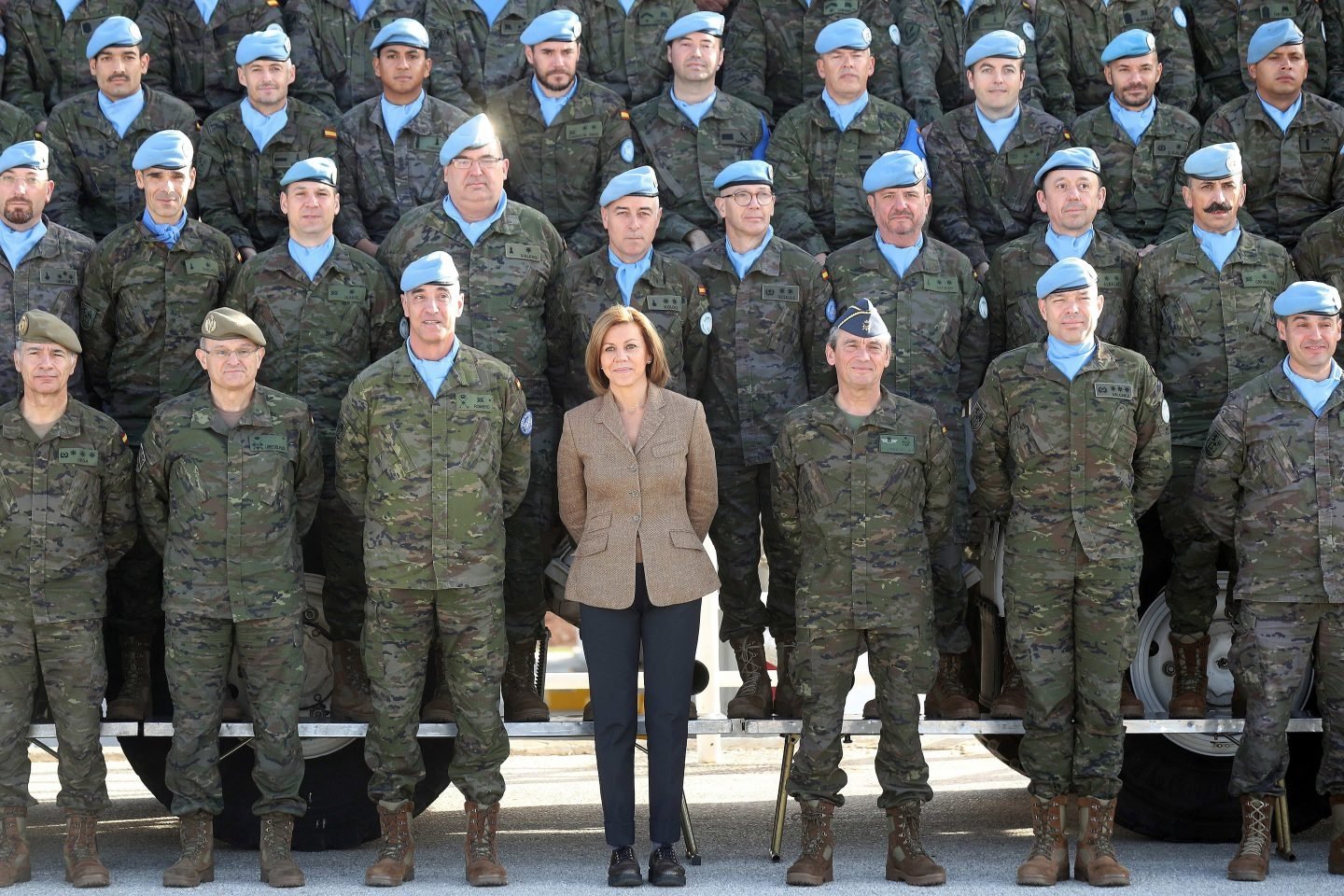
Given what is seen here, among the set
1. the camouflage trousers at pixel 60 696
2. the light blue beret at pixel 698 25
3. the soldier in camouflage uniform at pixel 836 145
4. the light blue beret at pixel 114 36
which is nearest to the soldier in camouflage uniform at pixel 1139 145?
the soldier in camouflage uniform at pixel 836 145

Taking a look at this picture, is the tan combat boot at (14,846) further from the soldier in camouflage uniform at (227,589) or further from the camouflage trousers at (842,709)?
the camouflage trousers at (842,709)

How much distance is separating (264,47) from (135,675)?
2.81 m

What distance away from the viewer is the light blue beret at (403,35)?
26.0ft

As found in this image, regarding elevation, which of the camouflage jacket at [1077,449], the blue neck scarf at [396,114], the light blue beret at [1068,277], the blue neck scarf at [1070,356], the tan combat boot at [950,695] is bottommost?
the tan combat boot at [950,695]

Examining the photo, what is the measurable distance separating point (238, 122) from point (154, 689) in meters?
2.54

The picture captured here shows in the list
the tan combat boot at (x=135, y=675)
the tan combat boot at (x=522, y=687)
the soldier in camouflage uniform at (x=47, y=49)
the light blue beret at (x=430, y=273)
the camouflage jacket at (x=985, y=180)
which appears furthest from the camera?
the soldier in camouflage uniform at (x=47, y=49)

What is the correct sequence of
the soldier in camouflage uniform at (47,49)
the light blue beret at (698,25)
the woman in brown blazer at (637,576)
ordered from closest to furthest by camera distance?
1. the woman in brown blazer at (637,576)
2. the light blue beret at (698,25)
3. the soldier in camouflage uniform at (47,49)

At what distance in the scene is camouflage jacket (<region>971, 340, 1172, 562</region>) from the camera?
6.50 meters

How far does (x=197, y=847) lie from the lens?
21.3 ft

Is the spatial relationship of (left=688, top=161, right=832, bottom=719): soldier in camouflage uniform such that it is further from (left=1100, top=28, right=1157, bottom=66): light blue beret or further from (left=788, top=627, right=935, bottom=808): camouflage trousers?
(left=1100, top=28, right=1157, bottom=66): light blue beret

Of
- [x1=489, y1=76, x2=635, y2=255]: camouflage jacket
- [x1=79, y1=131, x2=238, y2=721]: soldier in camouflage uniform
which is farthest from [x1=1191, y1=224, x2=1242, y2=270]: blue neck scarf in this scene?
[x1=79, y1=131, x2=238, y2=721]: soldier in camouflage uniform

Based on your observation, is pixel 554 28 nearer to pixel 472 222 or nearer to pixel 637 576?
pixel 472 222

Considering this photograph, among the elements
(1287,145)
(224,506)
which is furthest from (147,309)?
(1287,145)

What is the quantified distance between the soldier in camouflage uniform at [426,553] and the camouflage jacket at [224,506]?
26 centimetres
